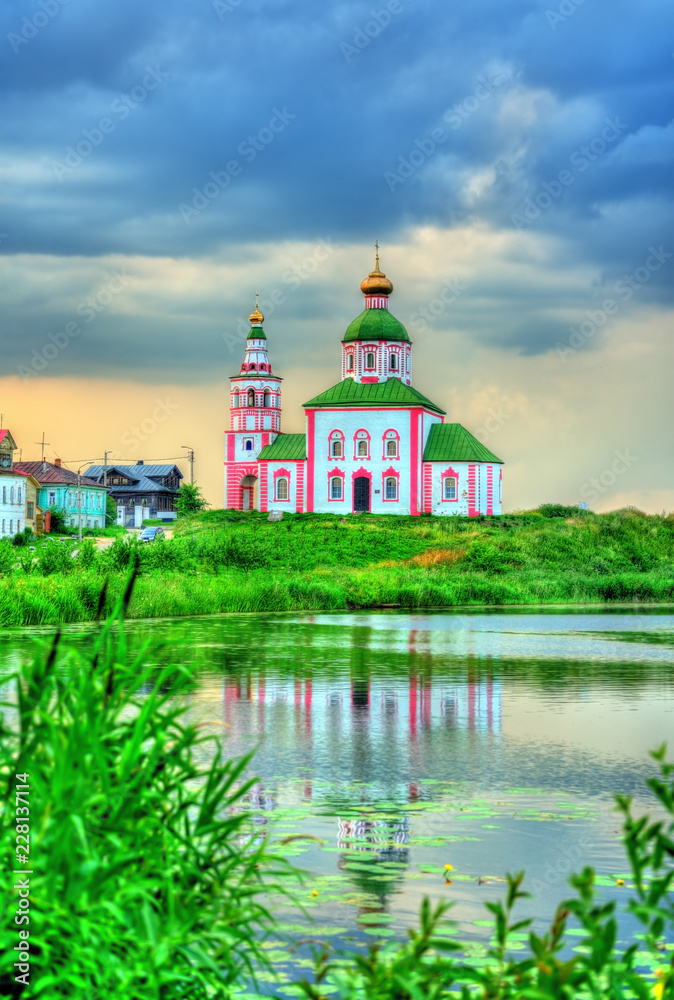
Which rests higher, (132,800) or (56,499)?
(56,499)

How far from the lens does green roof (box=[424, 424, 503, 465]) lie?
59.8 meters

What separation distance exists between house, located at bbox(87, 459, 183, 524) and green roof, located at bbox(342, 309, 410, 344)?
31.3 meters

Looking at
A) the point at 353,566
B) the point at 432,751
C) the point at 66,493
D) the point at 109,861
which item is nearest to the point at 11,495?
the point at 66,493

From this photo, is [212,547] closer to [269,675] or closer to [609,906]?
[269,675]

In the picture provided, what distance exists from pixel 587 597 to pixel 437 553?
23.5 feet

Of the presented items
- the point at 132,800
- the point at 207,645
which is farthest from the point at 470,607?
the point at 132,800

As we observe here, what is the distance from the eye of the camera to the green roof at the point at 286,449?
6197cm

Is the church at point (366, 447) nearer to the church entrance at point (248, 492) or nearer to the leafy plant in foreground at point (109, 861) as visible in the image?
the church entrance at point (248, 492)

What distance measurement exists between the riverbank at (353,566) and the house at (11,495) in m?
9.85

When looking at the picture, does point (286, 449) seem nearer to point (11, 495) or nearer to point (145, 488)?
point (11, 495)

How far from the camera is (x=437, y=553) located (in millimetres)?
46031

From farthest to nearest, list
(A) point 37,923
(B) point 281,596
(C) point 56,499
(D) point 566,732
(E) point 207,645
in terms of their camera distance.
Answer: (C) point 56,499
(B) point 281,596
(E) point 207,645
(D) point 566,732
(A) point 37,923

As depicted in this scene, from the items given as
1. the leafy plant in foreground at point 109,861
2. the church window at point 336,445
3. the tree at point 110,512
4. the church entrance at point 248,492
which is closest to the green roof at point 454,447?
Answer: the church window at point 336,445

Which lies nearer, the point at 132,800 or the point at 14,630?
the point at 132,800
